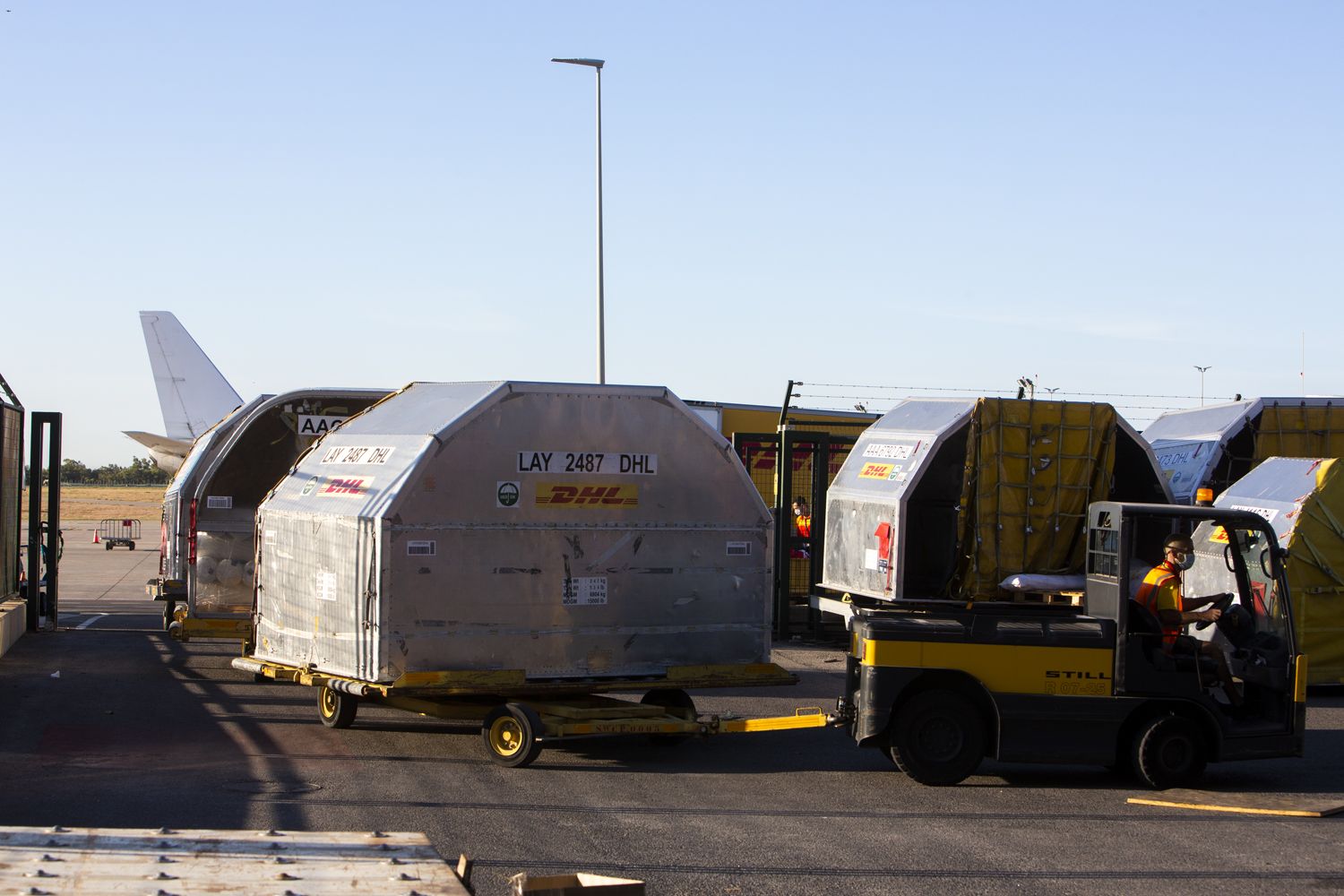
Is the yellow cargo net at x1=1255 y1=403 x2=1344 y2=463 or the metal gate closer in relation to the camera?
the yellow cargo net at x1=1255 y1=403 x2=1344 y2=463

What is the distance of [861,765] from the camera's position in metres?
11.1

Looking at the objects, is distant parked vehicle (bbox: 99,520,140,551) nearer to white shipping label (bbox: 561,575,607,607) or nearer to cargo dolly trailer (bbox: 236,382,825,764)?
cargo dolly trailer (bbox: 236,382,825,764)

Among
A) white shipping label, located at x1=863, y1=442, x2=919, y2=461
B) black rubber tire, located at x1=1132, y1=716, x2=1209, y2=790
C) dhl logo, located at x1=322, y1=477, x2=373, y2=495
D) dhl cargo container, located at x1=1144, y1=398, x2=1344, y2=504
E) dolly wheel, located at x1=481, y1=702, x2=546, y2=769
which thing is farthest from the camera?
dhl cargo container, located at x1=1144, y1=398, x2=1344, y2=504

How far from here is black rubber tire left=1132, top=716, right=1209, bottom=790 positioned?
404 inches

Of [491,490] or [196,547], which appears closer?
[491,490]

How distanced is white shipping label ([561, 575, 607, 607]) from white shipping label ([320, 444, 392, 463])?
5.78 feet

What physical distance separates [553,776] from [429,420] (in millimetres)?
2946

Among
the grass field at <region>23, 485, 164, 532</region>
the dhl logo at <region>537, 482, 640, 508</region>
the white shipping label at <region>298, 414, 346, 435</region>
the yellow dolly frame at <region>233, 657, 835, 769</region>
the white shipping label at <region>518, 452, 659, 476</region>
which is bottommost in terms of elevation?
the grass field at <region>23, 485, 164, 532</region>

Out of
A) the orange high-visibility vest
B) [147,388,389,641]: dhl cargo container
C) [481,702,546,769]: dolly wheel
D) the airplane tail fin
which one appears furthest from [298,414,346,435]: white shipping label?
the airplane tail fin

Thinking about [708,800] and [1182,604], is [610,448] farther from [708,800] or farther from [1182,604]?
[1182,604]

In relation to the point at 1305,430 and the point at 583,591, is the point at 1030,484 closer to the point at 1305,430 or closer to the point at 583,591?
the point at 1305,430

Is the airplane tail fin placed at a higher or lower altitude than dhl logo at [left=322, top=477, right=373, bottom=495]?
higher

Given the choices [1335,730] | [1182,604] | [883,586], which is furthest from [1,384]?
[1335,730]

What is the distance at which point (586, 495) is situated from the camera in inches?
447
